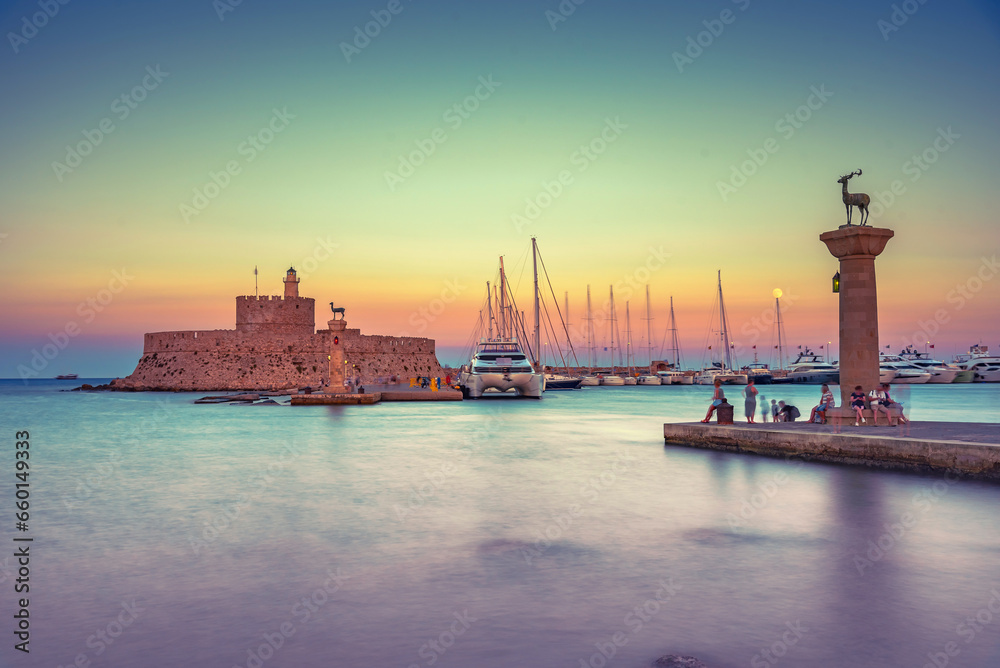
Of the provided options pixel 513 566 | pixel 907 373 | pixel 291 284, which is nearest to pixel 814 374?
pixel 907 373

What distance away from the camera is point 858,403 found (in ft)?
42.8

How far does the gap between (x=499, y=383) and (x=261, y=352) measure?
117 feet

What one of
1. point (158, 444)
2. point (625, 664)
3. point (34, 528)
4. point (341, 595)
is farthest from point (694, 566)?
point (158, 444)

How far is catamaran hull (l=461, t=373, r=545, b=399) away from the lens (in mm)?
39531

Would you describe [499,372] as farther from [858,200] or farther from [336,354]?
[858,200]

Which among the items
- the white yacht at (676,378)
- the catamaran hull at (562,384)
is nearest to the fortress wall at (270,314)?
the catamaran hull at (562,384)

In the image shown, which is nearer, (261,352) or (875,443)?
(875,443)

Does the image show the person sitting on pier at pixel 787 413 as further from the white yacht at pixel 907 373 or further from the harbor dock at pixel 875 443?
the white yacht at pixel 907 373

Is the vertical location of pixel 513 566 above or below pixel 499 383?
below

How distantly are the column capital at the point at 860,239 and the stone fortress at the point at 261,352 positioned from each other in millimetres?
57148

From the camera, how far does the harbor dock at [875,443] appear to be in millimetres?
10453

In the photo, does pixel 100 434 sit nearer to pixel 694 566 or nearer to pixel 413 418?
pixel 413 418

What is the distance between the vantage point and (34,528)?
9414mm

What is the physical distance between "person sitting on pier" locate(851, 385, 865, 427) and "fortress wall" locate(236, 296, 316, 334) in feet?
200
